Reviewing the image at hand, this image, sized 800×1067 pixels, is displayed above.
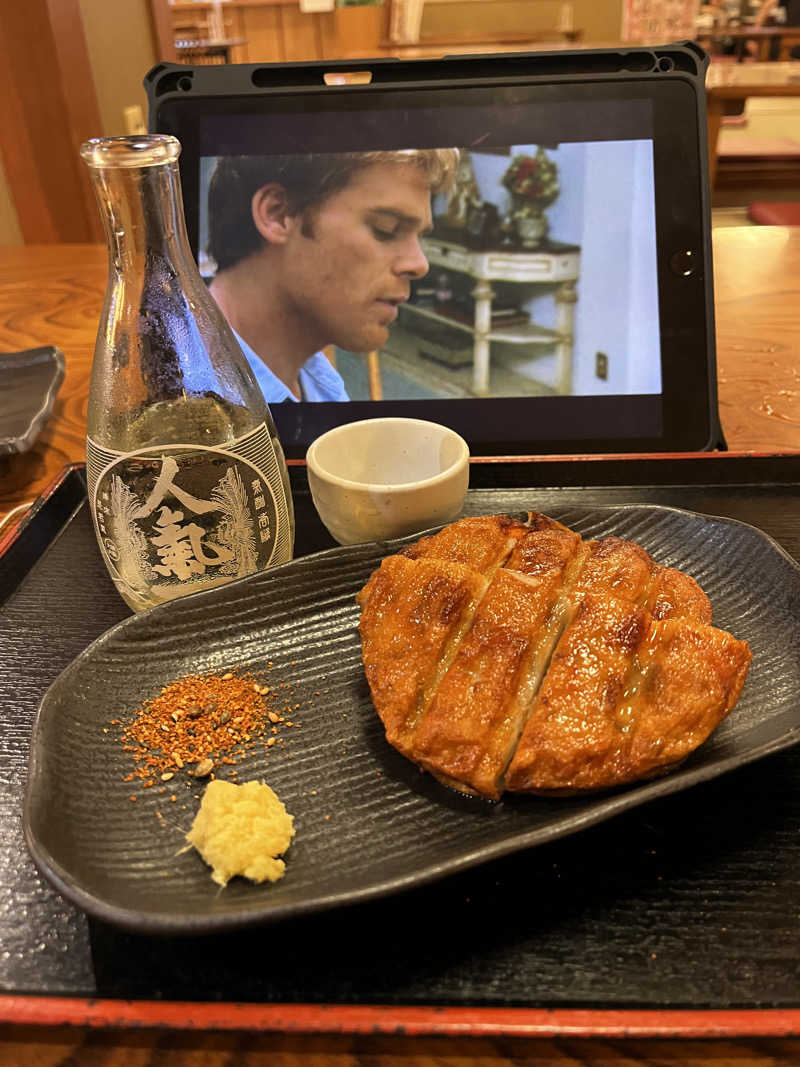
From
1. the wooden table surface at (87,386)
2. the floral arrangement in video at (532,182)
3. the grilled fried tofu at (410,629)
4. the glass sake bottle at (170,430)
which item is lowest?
the wooden table surface at (87,386)

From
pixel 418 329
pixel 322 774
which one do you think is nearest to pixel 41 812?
pixel 322 774

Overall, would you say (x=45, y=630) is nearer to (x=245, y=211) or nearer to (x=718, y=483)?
(x=245, y=211)

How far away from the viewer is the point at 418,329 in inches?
72.4

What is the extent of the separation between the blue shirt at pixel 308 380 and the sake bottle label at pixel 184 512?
580mm

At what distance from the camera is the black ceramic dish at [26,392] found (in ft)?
5.87

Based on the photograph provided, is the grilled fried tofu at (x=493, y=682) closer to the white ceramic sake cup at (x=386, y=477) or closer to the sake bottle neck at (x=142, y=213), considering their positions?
the white ceramic sake cup at (x=386, y=477)

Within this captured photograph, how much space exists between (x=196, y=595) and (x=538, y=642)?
542 mm

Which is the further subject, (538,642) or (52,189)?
(52,189)

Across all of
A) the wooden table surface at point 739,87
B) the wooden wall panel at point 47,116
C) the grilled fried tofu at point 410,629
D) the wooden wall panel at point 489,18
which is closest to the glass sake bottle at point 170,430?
the grilled fried tofu at point 410,629

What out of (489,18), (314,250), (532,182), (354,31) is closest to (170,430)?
(314,250)

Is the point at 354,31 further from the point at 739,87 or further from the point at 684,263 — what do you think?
the point at 684,263

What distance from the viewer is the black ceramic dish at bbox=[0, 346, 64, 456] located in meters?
1.79

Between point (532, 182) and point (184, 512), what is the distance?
1131 mm

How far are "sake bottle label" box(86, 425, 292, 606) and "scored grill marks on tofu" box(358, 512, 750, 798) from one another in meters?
0.23
